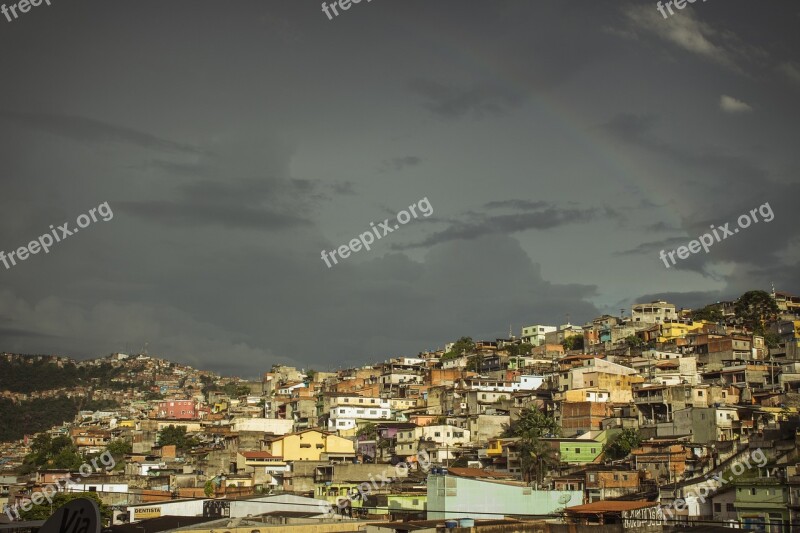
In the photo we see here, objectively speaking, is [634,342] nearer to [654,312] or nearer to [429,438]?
[654,312]

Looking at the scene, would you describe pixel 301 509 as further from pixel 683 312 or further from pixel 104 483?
pixel 683 312

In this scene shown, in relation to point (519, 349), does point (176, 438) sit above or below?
below

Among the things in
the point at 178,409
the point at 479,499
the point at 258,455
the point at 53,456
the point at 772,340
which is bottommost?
the point at 479,499

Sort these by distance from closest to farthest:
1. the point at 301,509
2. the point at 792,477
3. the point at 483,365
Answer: the point at 792,477, the point at 301,509, the point at 483,365

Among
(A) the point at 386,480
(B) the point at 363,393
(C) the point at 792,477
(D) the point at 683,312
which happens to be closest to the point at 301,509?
(A) the point at 386,480

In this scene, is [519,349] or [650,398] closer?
[650,398]

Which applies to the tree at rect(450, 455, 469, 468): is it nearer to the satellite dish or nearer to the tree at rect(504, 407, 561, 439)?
the tree at rect(504, 407, 561, 439)

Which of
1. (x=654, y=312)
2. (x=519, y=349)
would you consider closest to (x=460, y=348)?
(x=519, y=349)
